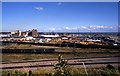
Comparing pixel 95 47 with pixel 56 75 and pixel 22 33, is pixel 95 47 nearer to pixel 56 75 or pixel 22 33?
pixel 56 75

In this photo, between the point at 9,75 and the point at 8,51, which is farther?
the point at 8,51

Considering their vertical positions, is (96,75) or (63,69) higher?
(63,69)

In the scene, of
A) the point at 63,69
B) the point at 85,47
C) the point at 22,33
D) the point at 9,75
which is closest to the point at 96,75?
the point at 63,69

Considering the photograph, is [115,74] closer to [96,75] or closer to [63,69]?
[96,75]

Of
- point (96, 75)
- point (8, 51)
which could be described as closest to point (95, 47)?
→ point (8, 51)

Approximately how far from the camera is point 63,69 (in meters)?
12.7

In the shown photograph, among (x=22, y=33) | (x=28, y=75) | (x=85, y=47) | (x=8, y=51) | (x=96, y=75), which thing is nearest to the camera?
(x=28, y=75)

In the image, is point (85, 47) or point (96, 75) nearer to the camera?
point (96, 75)

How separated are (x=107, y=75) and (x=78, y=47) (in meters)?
30.3

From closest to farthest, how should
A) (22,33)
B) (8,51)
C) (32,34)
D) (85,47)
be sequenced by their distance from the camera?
(8,51)
(85,47)
(32,34)
(22,33)

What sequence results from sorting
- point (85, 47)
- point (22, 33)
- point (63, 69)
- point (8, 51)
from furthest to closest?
point (22, 33) → point (85, 47) → point (8, 51) → point (63, 69)

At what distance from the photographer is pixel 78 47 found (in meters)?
45.1

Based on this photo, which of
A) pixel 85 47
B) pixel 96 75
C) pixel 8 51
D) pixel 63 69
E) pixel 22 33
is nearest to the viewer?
pixel 63 69

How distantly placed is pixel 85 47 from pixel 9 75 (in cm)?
3082
